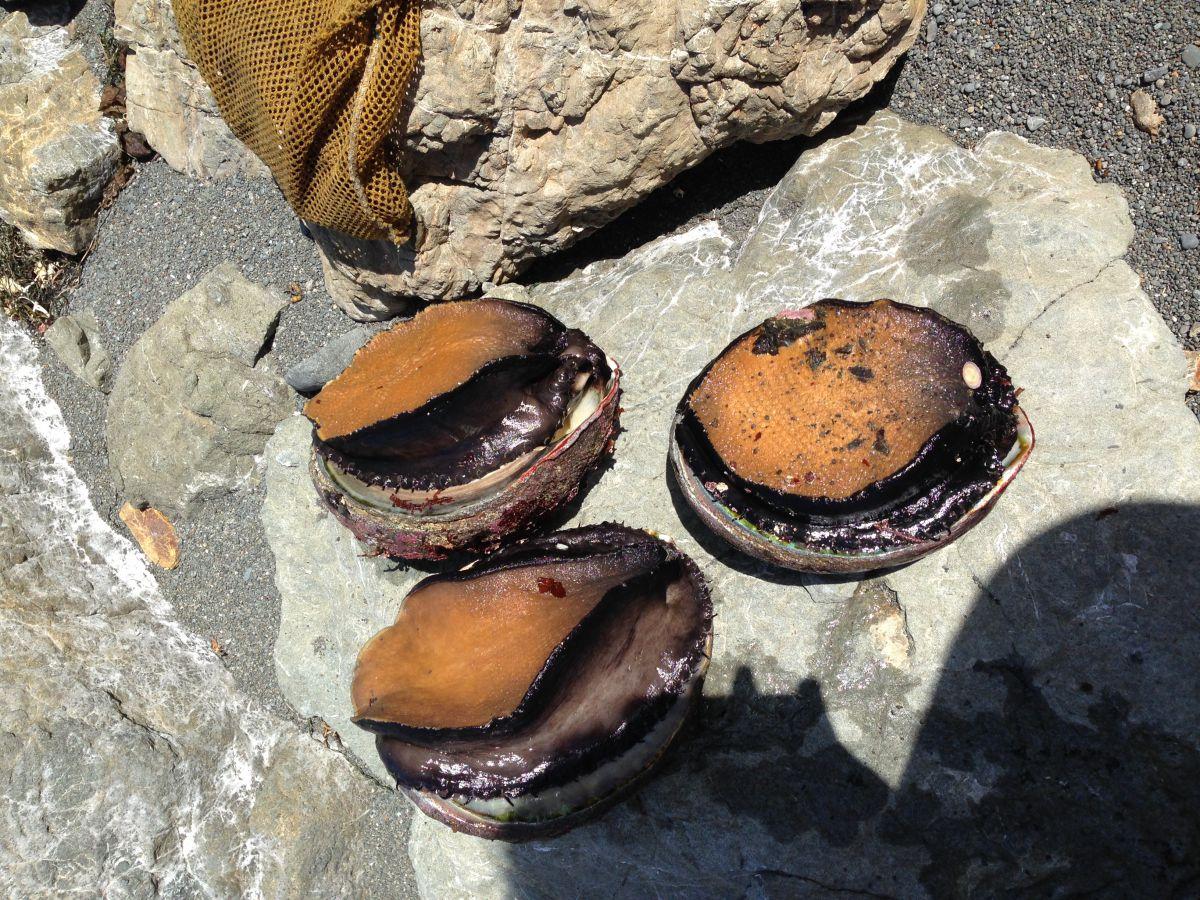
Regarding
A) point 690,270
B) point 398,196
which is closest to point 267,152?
point 398,196

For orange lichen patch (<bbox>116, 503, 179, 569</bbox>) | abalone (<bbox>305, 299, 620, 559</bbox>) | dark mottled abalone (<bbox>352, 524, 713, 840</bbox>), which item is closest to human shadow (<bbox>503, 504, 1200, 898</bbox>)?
dark mottled abalone (<bbox>352, 524, 713, 840</bbox>)

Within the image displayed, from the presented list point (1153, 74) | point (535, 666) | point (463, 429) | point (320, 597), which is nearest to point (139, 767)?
point (320, 597)

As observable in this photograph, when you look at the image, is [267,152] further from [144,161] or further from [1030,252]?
[1030,252]

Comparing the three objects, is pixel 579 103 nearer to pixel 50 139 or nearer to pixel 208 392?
pixel 208 392

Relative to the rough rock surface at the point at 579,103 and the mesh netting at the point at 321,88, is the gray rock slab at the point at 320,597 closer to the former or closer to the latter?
the rough rock surface at the point at 579,103

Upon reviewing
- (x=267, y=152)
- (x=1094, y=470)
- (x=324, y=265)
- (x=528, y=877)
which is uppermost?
(x=267, y=152)

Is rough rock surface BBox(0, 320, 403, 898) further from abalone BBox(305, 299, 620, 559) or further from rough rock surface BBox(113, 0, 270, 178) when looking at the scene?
rough rock surface BBox(113, 0, 270, 178)

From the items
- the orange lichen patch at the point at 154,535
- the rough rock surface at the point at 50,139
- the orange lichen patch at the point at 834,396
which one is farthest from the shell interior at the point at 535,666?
the rough rock surface at the point at 50,139

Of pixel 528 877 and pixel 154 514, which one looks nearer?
pixel 528 877
